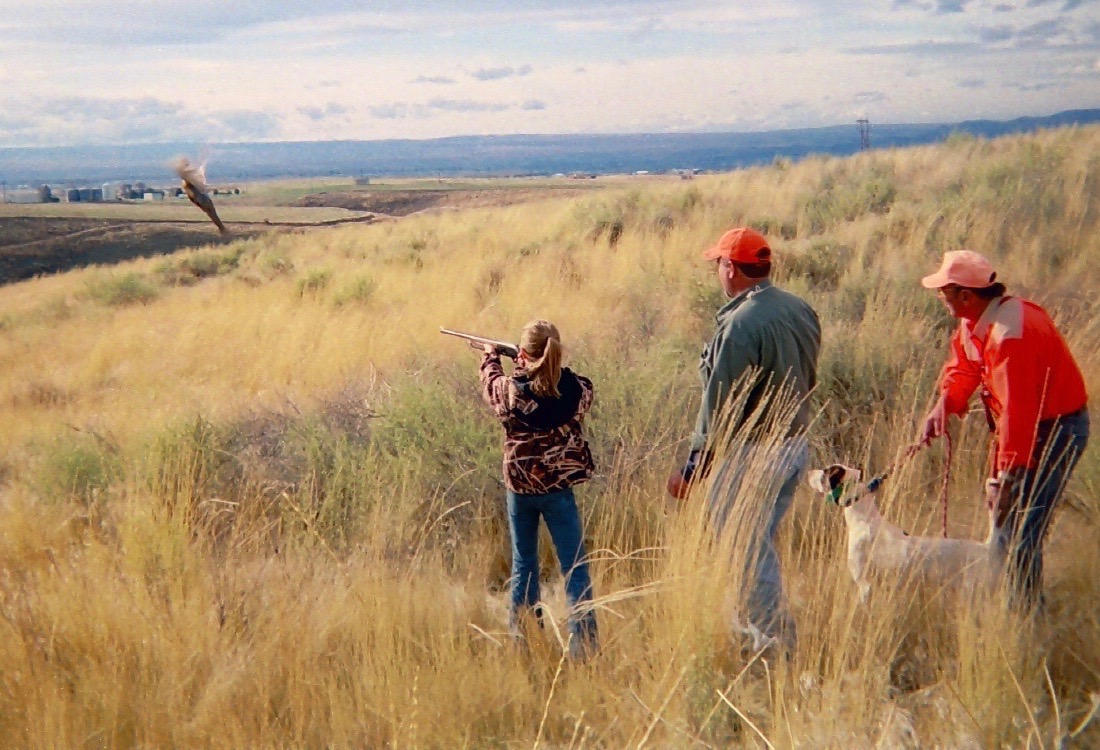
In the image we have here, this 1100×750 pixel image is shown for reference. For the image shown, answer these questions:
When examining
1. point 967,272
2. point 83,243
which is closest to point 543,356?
point 967,272

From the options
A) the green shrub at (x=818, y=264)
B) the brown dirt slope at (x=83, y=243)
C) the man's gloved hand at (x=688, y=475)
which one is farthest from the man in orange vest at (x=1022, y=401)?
the brown dirt slope at (x=83, y=243)

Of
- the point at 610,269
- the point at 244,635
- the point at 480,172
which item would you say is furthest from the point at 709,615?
the point at 480,172

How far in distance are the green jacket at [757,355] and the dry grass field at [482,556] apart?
449 millimetres

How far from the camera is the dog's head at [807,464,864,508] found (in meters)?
3.76

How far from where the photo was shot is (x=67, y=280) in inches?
1060

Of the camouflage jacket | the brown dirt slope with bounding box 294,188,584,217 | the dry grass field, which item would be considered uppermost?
the brown dirt slope with bounding box 294,188,584,217

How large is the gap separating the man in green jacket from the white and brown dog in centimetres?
24

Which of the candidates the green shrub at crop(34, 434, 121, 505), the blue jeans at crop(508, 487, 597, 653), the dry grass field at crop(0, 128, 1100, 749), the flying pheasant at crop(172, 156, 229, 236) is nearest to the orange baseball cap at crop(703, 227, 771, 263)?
the dry grass field at crop(0, 128, 1100, 749)

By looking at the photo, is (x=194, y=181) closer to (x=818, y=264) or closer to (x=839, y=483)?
(x=839, y=483)

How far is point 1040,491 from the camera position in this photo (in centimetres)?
362

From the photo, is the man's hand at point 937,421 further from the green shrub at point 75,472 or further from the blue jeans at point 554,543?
the green shrub at point 75,472

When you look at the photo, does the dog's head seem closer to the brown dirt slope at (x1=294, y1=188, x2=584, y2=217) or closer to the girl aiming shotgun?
the girl aiming shotgun

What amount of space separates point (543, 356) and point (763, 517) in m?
1.13

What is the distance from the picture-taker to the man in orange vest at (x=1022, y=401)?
3482 mm
